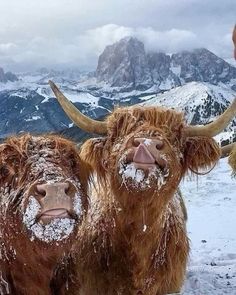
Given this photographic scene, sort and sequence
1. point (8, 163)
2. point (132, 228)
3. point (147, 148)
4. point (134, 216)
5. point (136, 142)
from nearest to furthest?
point (8, 163) < point (147, 148) < point (136, 142) < point (134, 216) < point (132, 228)

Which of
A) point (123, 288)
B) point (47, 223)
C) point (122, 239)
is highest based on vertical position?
point (47, 223)

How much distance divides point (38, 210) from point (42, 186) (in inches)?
8.1

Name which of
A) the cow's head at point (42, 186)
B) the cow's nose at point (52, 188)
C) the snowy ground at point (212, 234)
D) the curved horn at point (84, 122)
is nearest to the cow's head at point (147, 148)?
the curved horn at point (84, 122)

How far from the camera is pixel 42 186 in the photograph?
4387 mm

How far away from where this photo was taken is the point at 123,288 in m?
6.01

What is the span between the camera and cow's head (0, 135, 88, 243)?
4297 millimetres

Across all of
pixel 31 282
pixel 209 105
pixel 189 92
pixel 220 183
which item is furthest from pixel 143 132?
pixel 189 92

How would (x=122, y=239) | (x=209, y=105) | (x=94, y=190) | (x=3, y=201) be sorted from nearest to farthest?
(x=3, y=201), (x=122, y=239), (x=94, y=190), (x=209, y=105)

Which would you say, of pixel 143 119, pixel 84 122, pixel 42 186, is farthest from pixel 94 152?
pixel 42 186

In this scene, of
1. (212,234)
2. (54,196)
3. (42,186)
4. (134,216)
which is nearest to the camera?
(54,196)

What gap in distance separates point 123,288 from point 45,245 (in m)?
1.78

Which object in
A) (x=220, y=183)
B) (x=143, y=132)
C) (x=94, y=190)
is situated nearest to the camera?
(x=143, y=132)

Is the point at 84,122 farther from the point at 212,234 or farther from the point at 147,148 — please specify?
the point at 212,234

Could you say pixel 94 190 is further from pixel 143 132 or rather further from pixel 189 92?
pixel 189 92
